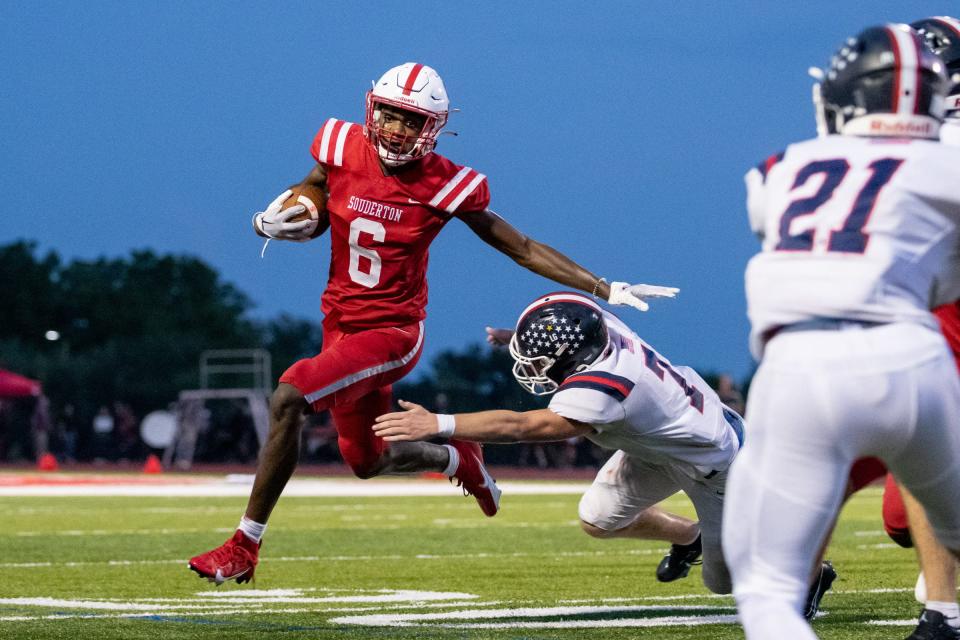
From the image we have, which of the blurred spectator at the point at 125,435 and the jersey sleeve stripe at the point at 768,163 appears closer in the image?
the jersey sleeve stripe at the point at 768,163

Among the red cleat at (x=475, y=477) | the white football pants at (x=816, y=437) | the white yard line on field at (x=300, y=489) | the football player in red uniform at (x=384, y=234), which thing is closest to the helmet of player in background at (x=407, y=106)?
the football player in red uniform at (x=384, y=234)

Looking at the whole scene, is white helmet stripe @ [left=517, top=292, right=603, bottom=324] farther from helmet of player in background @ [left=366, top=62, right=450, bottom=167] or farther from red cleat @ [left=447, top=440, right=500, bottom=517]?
red cleat @ [left=447, top=440, right=500, bottom=517]

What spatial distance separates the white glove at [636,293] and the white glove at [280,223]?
1.24 meters

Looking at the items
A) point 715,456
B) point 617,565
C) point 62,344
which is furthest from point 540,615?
point 62,344

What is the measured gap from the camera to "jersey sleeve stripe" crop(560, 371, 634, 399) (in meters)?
4.97

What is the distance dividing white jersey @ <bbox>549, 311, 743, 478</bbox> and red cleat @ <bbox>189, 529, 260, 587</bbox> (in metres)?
1.39

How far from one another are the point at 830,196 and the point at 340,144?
11.2 feet

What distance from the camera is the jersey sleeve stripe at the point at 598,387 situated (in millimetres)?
4949

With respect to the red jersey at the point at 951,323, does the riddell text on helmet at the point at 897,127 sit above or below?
above

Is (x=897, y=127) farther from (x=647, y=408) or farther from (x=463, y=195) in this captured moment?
(x=463, y=195)

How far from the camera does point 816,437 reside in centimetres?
306

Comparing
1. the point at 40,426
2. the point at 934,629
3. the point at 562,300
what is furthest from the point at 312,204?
the point at 40,426

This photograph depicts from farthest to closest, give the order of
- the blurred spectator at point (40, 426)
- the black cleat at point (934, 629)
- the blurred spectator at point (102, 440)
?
the blurred spectator at point (102, 440) → the blurred spectator at point (40, 426) → the black cleat at point (934, 629)

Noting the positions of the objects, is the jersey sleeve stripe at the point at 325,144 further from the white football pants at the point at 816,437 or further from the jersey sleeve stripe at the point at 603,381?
the white football pants at the point at 816,437
